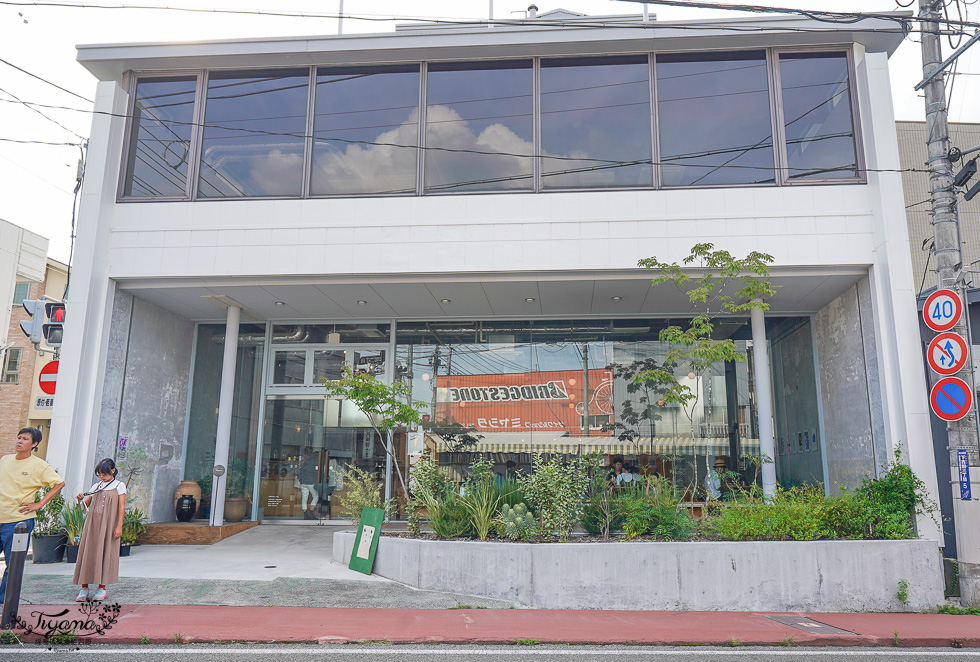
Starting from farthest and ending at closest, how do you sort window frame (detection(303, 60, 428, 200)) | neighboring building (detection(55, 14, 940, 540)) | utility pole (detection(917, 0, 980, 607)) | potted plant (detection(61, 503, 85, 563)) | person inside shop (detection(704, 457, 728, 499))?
person inside shop (detection(704, 457, 728, 499)), window frame (detection(303, 60, 428, 200)), neighboring building (detection(55, 14, 940, 540)), potted plant (detection(61, 503, 85, 563)), utility pole (detection(917, 0, 980, 607))

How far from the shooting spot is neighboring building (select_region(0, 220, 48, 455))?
2573 cm

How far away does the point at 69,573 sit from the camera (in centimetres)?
912

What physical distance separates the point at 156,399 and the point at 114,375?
135 centimetres

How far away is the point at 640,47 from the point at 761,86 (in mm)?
2056

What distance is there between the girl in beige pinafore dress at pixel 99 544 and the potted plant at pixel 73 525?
9.71 ft

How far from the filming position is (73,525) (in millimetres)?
10102

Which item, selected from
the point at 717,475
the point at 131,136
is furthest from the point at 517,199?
the point at 131,136

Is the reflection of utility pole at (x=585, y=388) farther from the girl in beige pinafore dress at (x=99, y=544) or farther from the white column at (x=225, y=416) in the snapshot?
the girl in beige pinafore dress at (x=99, y=544)

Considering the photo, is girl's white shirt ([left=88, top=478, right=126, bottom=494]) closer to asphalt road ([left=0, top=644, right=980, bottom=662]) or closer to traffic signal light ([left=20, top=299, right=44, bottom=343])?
asphalt road ([left=0, top=644, right=980, bottom=662])

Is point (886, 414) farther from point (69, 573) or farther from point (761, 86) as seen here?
point (69, 573)

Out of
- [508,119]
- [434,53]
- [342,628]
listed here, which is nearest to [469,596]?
[342,628]

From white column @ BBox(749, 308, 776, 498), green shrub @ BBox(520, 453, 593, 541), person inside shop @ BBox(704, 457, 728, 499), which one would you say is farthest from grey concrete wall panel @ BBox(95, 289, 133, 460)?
white column @ BBox(749, 308, 776, 498)

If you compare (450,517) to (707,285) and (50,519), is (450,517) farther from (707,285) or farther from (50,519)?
(50,519)

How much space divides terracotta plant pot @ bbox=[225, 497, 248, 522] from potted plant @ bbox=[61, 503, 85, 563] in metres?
3.04
